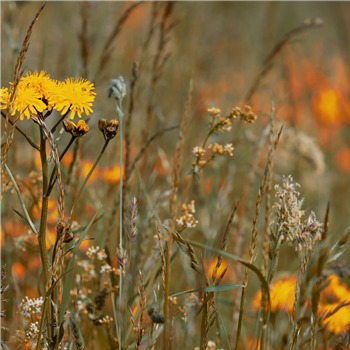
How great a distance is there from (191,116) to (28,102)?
1.05 metres

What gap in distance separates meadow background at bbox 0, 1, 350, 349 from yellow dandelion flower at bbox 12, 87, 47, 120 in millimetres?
136

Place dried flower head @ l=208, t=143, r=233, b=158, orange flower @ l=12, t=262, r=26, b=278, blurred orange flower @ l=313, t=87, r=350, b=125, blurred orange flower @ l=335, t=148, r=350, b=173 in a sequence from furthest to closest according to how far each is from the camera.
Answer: blurred orange flower @ l=335, t=148, r=350, b=173, blurred orange flower @ l=313, t=87, r=350, b=125, orange flower @ l=12, t=262, r=26, b=278, dried flower head @ l=208, t=143, r=233, b=158

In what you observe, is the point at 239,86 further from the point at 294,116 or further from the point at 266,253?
the point at 266,253

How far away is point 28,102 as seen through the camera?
0.80m

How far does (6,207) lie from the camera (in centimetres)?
173

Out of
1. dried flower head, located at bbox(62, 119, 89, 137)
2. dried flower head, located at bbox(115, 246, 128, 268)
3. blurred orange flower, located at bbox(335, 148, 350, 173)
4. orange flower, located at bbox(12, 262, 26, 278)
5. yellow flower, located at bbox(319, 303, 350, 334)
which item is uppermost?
blurred orange flower, located at bbox(335, 148, 350, 173)

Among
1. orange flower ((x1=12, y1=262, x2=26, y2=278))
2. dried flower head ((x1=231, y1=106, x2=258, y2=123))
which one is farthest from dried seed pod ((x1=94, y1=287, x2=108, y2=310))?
orange flower ((x1=12, y1=262, x2=26, y2=278))

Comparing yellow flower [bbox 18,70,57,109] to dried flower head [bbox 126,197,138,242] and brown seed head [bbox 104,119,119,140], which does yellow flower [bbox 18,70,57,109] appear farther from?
dried flower head [bbox 126,197,138,242]

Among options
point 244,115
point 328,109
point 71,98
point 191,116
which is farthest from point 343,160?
point 71,98

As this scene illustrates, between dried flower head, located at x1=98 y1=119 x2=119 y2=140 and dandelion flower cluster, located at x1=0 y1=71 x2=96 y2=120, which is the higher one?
dandelion flower cluster, located at x1=0 y1=71 x2=96 y2=120

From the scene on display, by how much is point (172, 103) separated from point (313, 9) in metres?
6.30

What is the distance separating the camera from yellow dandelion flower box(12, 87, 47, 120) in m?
0.80

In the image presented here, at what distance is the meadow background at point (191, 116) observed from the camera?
1531mm

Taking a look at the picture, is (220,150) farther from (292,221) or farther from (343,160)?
(343,160)
